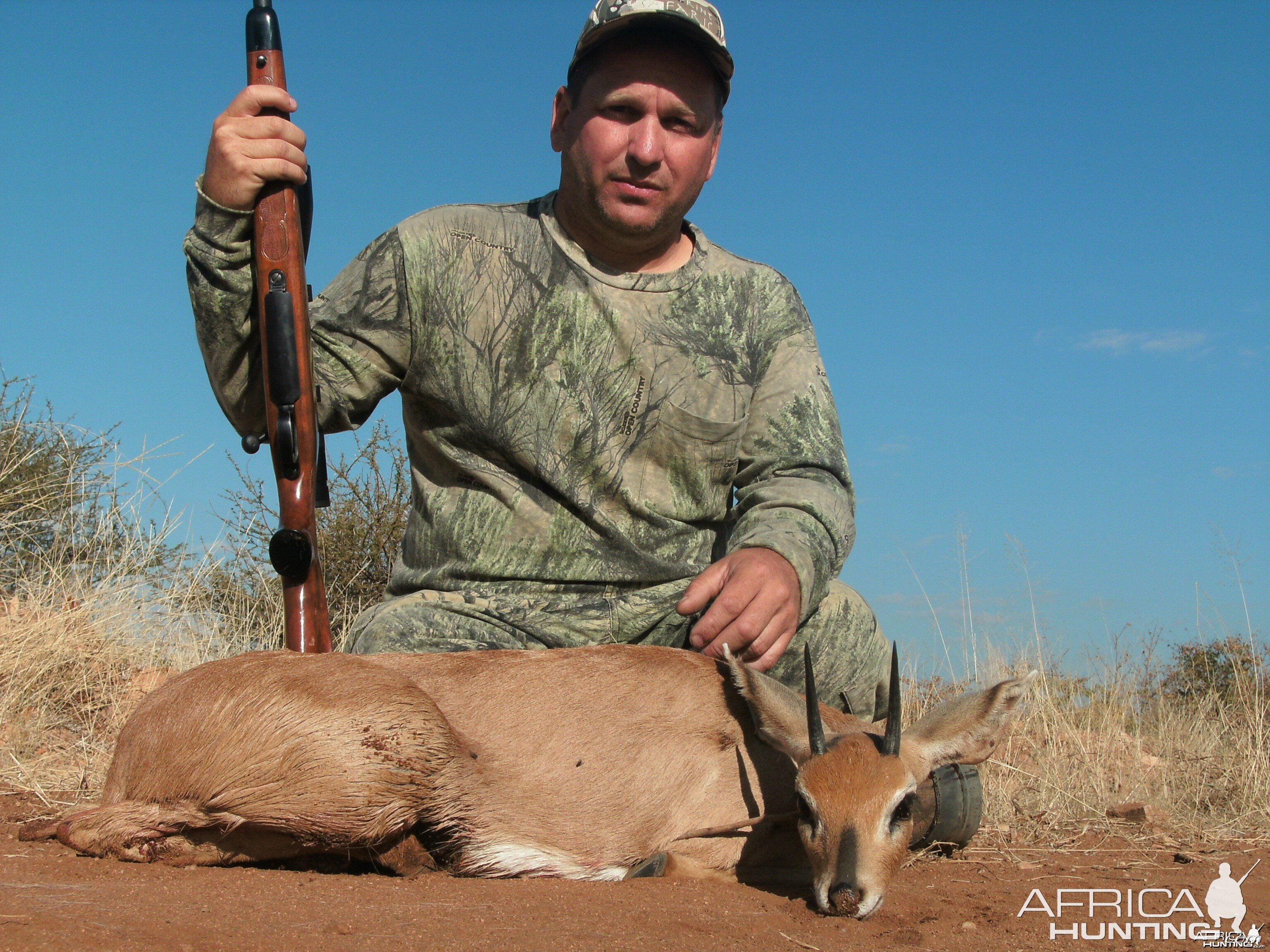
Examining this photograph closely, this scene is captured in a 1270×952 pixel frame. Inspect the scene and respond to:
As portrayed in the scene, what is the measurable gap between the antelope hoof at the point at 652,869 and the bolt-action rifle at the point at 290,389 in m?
1.56

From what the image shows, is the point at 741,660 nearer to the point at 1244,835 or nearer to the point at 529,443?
the point at 529,443

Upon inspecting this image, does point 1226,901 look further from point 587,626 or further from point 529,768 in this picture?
point 587,626

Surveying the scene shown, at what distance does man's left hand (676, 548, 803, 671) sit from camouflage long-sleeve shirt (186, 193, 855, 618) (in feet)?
1.54

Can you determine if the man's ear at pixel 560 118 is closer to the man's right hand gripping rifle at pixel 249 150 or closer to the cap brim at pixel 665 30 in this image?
the cap brim at pixel 665 30

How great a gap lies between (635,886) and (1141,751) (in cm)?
479

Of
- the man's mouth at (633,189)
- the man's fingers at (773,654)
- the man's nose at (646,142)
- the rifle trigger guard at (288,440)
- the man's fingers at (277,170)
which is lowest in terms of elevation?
the man's fingers at (773,654)

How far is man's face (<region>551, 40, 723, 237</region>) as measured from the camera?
5.22 meters

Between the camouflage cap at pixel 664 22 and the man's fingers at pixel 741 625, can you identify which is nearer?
the man's fingers at pixel 741 625

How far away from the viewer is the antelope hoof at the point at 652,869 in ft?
13.1

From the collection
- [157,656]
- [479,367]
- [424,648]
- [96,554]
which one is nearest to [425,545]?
[424,648]

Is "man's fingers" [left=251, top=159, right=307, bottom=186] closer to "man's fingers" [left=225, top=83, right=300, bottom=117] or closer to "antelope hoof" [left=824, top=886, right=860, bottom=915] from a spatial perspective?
"man's fingers" [left=225, top=83, right=300, bottom=117]

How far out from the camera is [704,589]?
4391 mm

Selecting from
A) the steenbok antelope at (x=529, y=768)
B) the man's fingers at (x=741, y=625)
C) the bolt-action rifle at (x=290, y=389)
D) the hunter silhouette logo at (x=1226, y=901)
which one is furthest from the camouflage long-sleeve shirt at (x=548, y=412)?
the hunter silhouette logo at (x=1226, y=901)

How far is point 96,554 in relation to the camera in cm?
973
